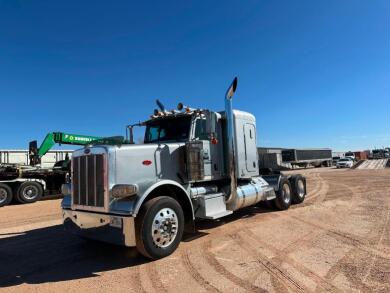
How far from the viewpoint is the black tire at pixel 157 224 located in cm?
519

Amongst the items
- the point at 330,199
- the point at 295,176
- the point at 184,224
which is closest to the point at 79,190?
the point at 184,224

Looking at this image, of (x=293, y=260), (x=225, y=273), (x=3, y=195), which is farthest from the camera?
(x=3, y=195)

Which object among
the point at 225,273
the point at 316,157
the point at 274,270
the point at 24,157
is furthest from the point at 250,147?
the point at 316,157

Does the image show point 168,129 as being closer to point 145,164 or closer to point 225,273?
point 145,164

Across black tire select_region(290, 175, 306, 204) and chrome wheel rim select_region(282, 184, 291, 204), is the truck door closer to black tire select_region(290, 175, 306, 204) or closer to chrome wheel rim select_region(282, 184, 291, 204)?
chrome wheel rim select_region(282, 184, 291, 204)

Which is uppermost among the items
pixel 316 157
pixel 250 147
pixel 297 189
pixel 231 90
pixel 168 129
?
pixel 231 90

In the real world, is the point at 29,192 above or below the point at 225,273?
above

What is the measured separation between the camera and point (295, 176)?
37.6ft

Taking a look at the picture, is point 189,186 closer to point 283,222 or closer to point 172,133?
point 172,133

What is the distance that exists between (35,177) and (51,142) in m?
3.08

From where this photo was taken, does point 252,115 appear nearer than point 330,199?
Yes

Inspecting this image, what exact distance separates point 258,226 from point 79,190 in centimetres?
417

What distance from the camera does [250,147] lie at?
28.9 feet

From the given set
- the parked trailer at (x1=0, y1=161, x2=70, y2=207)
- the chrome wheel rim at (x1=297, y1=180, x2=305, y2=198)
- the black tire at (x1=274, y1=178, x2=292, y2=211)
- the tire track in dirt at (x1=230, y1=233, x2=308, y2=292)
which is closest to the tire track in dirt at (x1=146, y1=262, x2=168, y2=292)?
the tire track in dirt at (x1=230, y1=233, x2=308, y2=292)
